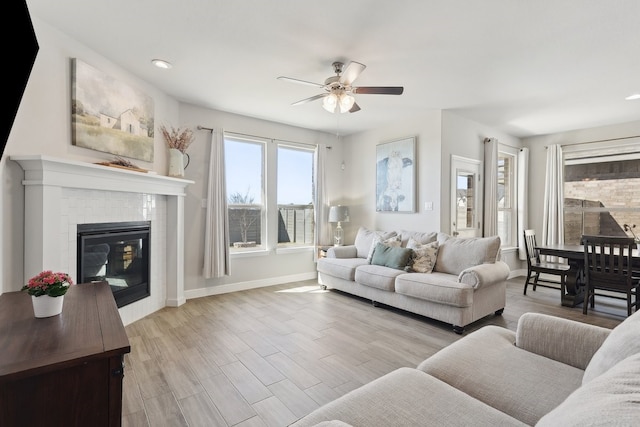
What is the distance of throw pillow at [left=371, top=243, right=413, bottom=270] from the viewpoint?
3.90 meters

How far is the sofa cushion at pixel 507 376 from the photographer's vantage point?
4.29 ft

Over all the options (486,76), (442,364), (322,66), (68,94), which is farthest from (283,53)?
(442,364)

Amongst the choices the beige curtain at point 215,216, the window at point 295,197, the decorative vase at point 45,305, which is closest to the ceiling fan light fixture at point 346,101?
the beige curtain at point 215,216

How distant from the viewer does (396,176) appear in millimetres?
5012

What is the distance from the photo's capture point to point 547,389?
4.52 feet

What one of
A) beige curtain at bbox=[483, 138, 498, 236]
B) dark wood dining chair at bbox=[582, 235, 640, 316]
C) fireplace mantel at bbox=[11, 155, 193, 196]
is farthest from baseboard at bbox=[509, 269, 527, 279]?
fireplace mantel at bbox=[11, 155, 193, 196]

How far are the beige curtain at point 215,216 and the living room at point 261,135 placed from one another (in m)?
0.13

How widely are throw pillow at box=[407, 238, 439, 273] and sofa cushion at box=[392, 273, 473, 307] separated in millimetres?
153

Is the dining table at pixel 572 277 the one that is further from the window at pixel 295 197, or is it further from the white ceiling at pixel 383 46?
the window at pixel 295 197

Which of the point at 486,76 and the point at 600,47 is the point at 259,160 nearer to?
the point at 486,76

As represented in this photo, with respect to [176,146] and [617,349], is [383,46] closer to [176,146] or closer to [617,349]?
[617,349]

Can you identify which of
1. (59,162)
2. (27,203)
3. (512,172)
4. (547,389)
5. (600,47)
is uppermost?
(600,47)

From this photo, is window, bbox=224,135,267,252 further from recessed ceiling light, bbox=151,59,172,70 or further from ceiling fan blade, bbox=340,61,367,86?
ceiling fan blade, bbox=340,61,367,86

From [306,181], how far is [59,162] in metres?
3.60
